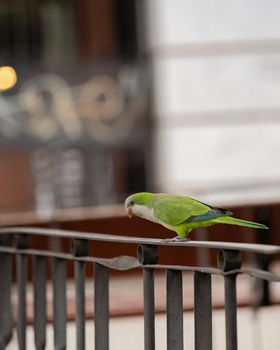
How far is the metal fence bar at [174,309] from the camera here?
3545mm

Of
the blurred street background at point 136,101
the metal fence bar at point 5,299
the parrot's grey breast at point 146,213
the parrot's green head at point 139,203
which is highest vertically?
the blurred street background at point 136,101

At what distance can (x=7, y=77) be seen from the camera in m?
17.7

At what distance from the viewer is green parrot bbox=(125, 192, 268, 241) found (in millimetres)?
3775

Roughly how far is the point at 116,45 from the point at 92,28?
0.47 metres

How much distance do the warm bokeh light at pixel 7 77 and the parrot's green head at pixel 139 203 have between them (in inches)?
549

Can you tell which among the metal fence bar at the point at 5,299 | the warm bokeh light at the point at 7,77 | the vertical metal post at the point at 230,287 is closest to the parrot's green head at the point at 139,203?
the vertical metal post at the point at 230,287

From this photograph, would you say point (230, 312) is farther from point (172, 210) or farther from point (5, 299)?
point (5, 299)

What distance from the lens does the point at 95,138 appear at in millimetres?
18047

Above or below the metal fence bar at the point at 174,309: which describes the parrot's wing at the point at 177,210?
above

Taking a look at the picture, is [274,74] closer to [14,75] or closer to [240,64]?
[240,64]

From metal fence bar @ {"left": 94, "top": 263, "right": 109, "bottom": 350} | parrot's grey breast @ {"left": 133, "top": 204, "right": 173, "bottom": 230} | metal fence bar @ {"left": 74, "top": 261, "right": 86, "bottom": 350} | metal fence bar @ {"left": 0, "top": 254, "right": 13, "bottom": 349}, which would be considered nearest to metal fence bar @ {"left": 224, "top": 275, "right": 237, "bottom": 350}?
parrot's grey breast @ {"left": 133, "top": 204, "right": 173, "bottom": 230}

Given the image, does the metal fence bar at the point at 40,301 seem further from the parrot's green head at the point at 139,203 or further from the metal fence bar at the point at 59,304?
the parrot's green head at the point at 139,203

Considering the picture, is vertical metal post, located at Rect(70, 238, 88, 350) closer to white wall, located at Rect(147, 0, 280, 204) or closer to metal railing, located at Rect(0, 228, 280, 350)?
metal railing, located at Rect(0, 228, 280, 350)

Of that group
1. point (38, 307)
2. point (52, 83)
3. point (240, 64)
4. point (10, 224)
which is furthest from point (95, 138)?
point (38, 307)
